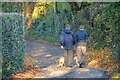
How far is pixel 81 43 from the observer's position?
15.9 metres

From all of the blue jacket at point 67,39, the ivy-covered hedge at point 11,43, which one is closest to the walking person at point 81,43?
the blue jacket at point 67,39

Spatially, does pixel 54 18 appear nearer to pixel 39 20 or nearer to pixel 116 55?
pixel 39 20

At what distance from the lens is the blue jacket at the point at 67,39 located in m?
16.0

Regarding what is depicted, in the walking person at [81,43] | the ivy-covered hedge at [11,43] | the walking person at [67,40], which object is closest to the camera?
the ivy-covered hedge at [11,43]

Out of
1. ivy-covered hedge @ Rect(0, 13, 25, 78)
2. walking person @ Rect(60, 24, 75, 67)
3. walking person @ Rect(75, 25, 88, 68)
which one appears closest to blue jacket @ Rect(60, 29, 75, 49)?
walking person @ Rect(60, 24, 75, 67)

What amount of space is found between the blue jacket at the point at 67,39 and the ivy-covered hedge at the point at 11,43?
2420 mm

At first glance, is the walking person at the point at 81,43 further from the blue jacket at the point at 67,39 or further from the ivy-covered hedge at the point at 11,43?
the ivy-covered hedge at the point at 11,43

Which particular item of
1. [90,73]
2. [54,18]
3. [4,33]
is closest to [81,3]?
[54,18]

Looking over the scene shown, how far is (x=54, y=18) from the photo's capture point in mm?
38375

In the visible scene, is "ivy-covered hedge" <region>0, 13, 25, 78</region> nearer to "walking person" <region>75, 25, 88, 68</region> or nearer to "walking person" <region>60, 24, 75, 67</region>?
"walking person" <region>60, 24, 75, 67</region>

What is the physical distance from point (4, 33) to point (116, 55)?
4.72m

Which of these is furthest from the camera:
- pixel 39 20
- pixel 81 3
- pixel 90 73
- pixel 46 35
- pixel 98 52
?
pixel 39 20

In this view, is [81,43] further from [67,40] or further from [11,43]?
[11,43]

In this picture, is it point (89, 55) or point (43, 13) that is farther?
point (43, 13)
